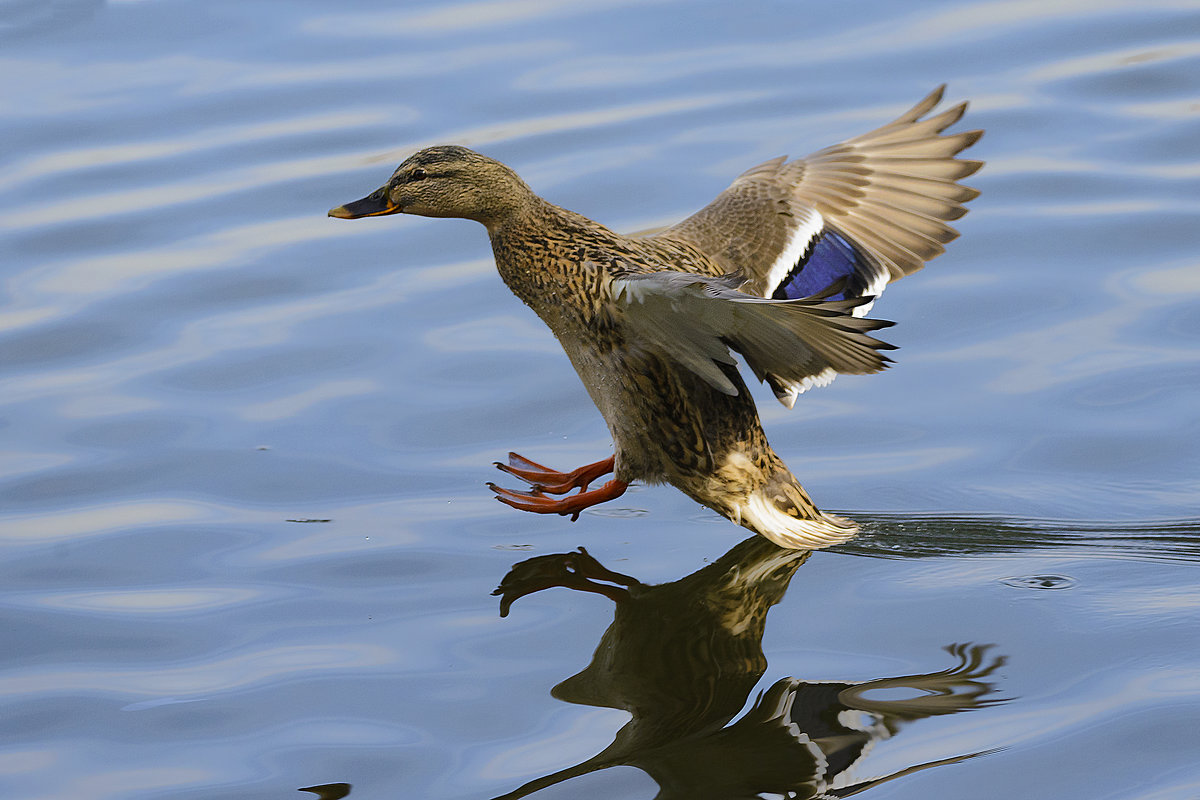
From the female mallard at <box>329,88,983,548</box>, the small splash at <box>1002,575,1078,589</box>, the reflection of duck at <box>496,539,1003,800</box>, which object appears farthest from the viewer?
the small splash at <box>1002,575,1078,589</box>

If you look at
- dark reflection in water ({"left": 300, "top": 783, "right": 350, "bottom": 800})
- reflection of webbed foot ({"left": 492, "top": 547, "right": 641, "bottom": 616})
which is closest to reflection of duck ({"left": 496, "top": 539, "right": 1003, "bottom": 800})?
reflection of webbed foot ({"left": 492, "top": 547, "right": 641, "bottom": 616})

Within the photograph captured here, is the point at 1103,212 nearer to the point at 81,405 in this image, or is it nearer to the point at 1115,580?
the point at 1115,580

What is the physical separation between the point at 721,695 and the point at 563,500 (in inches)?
38.6

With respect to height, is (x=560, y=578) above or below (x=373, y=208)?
below

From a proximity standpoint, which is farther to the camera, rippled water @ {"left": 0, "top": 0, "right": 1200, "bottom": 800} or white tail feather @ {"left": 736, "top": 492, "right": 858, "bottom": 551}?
white tail feather @ {"left": 736, "top": 492, "right": 858, "bottom": 551}

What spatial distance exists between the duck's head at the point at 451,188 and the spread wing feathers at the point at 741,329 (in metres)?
0.62

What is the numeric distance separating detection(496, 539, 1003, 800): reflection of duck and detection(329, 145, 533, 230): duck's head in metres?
1.01

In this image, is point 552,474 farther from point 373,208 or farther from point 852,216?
point 852,216

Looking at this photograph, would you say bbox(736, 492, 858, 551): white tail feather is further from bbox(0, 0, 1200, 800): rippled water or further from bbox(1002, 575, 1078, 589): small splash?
bbox(1002, 575, 1078, 589): small splash

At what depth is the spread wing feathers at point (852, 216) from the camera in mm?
4789

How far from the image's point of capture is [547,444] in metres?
4.98

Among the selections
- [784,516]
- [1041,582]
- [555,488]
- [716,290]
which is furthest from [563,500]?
[1041,582]

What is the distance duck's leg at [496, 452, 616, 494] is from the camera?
455 centimetres

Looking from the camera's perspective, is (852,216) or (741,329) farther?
(852,216)
